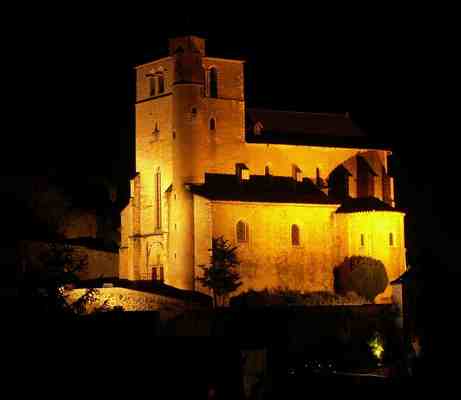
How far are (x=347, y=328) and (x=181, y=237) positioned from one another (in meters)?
11.0

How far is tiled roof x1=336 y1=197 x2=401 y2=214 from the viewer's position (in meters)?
72.7

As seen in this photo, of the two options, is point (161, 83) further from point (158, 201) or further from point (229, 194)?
point (229, 194)

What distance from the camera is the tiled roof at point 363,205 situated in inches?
2862

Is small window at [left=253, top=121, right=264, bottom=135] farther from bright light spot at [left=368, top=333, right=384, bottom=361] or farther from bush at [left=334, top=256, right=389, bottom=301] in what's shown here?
bright light spot at [left=368, top=333, right=384, bottom=361]

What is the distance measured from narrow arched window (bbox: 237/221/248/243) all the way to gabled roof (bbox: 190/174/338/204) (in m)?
1.35

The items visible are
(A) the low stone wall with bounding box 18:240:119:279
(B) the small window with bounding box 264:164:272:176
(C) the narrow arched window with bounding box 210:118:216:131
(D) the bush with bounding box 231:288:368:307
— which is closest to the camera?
(D) the bush with bounding box 231:288:368:307

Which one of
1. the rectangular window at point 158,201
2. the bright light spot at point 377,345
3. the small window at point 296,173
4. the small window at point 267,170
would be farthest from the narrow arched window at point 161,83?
the bright light spot at point 377,345

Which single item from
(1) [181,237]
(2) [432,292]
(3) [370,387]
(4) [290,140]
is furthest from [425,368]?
(4) [290,140]

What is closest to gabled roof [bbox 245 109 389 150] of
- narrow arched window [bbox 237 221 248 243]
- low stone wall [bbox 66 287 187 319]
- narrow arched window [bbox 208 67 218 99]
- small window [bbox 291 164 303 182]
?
small window [bbox 291 164 303 182]

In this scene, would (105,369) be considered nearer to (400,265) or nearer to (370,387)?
(370,387)

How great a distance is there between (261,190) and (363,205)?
19.9ft

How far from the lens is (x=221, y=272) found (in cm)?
6675

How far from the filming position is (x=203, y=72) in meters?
72.9

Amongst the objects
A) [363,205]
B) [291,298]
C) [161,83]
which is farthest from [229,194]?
[161,83]
